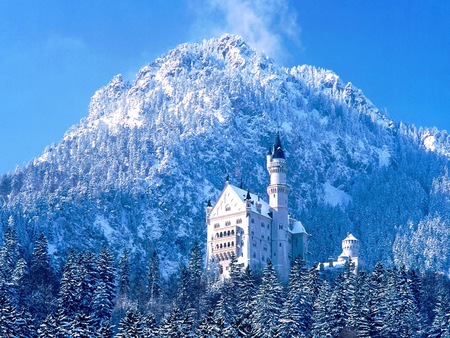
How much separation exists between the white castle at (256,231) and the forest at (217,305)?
2122 centimetres

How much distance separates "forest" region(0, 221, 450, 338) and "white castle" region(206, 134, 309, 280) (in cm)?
2122

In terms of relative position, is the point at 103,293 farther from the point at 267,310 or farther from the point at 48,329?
the point at 267,310

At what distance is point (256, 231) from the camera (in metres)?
163

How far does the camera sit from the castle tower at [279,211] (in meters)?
165

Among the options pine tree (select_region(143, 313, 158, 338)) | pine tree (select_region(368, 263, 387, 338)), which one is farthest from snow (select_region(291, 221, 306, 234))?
pine tree (select_region(143, 313, 158, 338))

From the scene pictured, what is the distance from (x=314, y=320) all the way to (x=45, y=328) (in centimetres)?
3283

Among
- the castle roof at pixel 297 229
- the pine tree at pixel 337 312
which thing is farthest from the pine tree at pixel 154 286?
the castle roof at pixel 297 229

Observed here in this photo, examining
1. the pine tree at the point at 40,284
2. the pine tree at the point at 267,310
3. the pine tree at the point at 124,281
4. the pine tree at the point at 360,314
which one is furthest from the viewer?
the pine tree at the point at 124,281

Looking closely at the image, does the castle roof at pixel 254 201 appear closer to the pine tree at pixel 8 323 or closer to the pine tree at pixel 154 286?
the pine tree at pixel 154 286

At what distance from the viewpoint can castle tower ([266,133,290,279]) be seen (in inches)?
6481

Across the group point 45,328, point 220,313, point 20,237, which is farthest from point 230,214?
point 45,328

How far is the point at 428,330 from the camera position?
382 ft

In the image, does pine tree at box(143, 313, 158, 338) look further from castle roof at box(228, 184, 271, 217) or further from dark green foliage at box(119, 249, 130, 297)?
castle roof at box(228, 184, 271, 217)

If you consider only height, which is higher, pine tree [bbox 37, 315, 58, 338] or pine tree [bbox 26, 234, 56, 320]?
pine tree [bbox 26, 234, 56, 320]
